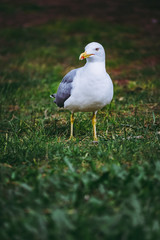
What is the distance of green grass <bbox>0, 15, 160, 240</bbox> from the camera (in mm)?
2236

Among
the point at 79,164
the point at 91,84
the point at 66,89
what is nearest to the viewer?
the point at 79,164

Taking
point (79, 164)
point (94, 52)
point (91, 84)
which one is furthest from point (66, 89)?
point (79, 164)

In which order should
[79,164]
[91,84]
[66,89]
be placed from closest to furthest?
[79,164] < [91,84] < [66,89]

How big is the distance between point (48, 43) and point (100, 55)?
6836 mm

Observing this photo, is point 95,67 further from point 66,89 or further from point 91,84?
point 66,89

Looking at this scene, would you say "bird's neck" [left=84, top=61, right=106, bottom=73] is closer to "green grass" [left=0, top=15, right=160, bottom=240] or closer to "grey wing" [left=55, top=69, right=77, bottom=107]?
"grey wing" [left=55, top=69, right=77, bottom=107]

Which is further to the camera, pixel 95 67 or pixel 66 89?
pixel 66 89

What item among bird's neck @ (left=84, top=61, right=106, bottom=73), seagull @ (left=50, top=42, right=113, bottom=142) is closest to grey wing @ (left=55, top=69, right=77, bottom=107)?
seagull @ (left=50, top=42, right=113, bottom=142)

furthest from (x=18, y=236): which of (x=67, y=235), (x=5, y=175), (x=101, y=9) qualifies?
(x=101, y=9)

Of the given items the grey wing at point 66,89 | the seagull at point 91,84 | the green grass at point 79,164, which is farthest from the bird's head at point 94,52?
the green grass at point 79,164

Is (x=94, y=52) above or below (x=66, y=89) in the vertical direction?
above

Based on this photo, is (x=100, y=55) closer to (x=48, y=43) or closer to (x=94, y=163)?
(x=94, y=163)

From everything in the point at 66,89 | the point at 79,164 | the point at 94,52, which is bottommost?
the point at 79,164

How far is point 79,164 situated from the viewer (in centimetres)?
331
